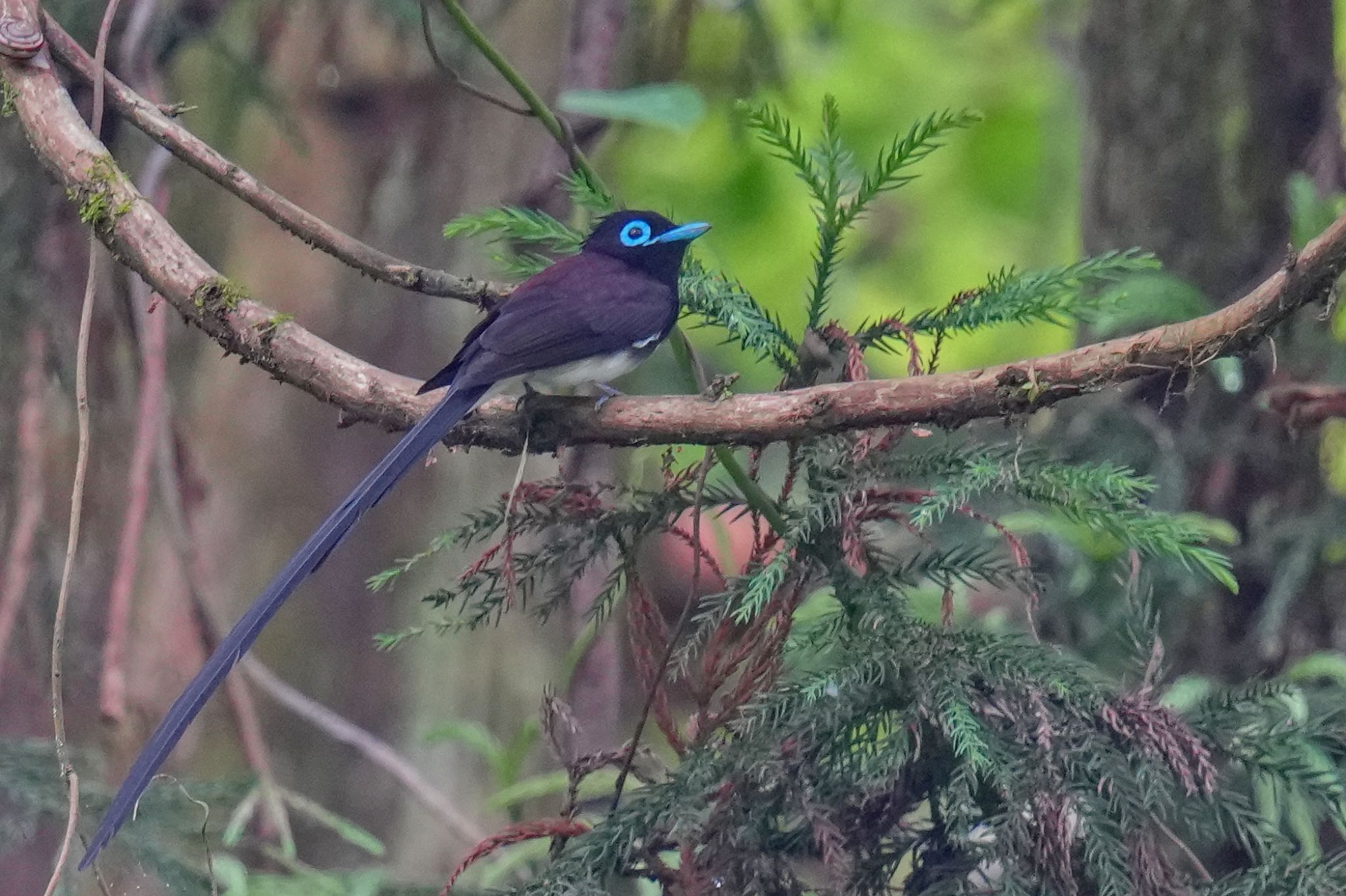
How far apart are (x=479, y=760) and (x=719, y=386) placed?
2.77m

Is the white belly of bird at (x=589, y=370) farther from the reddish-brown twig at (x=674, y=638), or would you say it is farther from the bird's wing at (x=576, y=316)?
the reddish-brown twig at (x=674, y=638)

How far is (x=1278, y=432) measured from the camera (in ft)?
10.2

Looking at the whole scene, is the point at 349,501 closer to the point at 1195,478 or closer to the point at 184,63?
the point at 1195,478

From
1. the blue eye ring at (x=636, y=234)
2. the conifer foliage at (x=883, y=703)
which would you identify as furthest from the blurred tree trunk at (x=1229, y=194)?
the blue eye ring at (x=636, y=234)

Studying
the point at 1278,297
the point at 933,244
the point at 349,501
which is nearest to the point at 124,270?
the point at 349,501

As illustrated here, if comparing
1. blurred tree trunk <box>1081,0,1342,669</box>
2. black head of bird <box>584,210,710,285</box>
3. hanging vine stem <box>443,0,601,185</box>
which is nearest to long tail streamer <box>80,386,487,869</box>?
hanging vine stem <box>443,0,601,185</box>

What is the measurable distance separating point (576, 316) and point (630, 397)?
27.2 inches

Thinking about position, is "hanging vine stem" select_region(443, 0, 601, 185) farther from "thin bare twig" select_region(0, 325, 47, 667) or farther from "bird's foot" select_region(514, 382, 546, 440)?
"thin bare twig" select_region(0, 325, 47, 667)

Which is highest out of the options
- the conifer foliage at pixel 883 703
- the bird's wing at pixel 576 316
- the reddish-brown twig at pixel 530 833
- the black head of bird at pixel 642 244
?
the black head of bird at pixel 642 244

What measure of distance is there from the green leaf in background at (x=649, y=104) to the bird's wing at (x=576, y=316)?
12.2 inches

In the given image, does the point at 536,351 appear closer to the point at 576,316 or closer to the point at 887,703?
the point at 576,316

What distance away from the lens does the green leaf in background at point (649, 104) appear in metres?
2.31

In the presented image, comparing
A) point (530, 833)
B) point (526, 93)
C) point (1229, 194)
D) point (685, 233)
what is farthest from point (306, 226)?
point (1229, 194)

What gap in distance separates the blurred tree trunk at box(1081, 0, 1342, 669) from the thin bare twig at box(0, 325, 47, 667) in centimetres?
249
